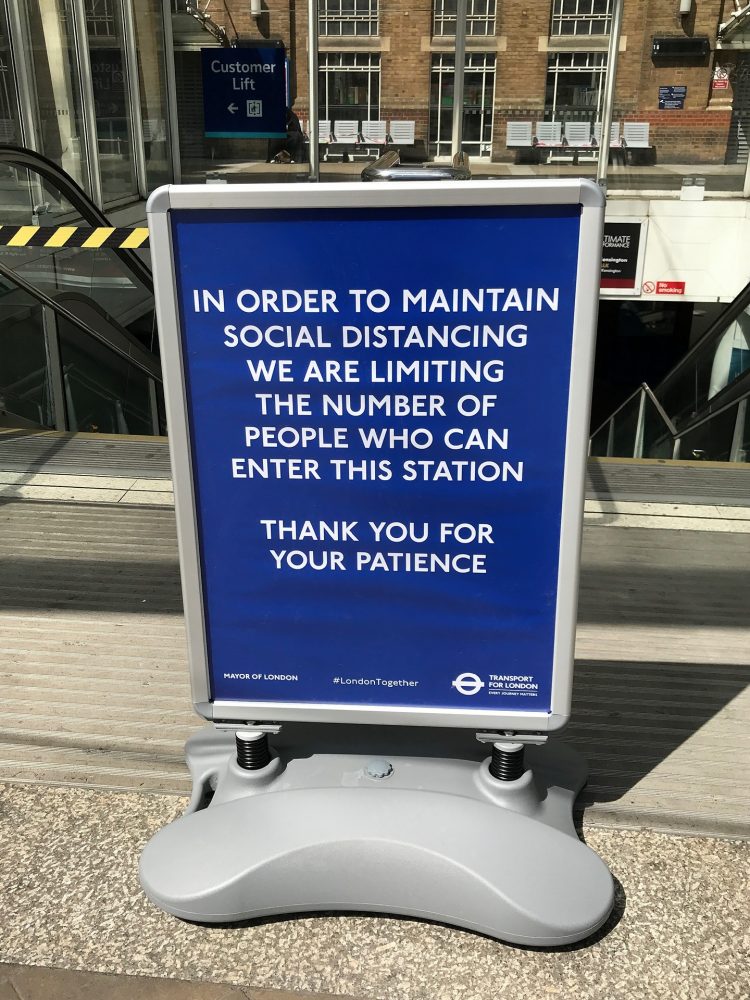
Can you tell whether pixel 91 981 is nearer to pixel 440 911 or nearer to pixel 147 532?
pixel 440 911

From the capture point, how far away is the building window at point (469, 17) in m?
13.4

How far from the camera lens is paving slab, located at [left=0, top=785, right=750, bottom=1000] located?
1847 millimetres

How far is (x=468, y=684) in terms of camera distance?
2082mm

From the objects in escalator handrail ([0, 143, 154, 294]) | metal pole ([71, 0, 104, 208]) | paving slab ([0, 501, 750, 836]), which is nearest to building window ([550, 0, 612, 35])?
metal pole ([71, 0, 104, 208])

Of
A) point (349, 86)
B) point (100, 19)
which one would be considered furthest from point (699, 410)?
point (100, 19)

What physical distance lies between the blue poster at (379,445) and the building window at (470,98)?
42.3 feet

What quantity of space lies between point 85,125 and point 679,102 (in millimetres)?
8860

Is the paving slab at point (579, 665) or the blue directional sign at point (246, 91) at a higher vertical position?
the blue directional sign at point (246, 91)

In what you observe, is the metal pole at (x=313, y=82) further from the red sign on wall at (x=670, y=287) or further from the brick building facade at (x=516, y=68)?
the red sign on wall at (x=670, y=287)

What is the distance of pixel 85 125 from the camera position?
12781 mm

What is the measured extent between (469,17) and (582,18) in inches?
70.2

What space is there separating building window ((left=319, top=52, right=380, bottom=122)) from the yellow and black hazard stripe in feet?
32.5

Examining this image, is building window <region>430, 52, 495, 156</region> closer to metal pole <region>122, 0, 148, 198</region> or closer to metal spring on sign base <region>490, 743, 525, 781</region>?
metal pole <region>122, 0, 148, 198</region>

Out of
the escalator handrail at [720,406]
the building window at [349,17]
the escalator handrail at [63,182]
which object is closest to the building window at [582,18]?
the building window at [349,17]
